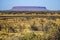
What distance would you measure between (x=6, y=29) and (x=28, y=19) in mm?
724

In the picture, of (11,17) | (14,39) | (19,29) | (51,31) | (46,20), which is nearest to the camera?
(14,39)

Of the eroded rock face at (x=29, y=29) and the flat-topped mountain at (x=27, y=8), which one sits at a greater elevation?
the flat-topped mountain at (x=27, y=8)

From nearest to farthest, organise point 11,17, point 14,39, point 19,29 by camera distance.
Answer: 1. point 14,39
2. point 19,29
3. point 11,17

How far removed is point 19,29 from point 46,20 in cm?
75

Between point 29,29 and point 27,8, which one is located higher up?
point 27,8

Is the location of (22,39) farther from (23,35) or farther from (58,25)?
(58,25)

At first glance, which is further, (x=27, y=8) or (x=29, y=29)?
(x=27, y=8)

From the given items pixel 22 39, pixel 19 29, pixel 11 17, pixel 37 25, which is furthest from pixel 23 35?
pixel 11 17

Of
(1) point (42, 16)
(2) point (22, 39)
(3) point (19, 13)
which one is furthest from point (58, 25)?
(3) point (19, 13)

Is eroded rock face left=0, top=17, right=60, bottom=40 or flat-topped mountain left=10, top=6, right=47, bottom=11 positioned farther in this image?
flat-topped mountain left=10, top=6, right=47, bottom=11

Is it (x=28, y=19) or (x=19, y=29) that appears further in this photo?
(x=28, y=19)

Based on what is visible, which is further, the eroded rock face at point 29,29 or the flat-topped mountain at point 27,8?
the flat-topped mountain at point 27,8

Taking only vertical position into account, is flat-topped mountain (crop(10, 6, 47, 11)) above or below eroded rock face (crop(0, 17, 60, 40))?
above

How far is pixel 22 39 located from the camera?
8.54 ft
